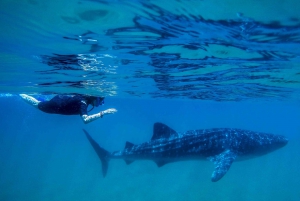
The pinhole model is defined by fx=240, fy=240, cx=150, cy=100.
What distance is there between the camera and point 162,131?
49.0 feet

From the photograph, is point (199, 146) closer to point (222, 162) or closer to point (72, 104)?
point (222, 162)

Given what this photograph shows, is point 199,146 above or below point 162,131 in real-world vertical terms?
below

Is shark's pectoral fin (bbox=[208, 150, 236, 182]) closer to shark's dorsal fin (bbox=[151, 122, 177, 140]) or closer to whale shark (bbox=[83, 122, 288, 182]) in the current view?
whale shark (bbox=[83, 122, 288, 182])

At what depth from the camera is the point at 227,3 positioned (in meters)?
6.70

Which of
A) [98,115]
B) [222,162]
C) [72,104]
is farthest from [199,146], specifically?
[72,104]

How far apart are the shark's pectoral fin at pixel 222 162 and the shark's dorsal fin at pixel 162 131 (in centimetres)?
275

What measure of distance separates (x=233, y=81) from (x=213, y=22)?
38.5 ft

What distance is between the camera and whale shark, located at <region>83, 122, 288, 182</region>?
556 inches

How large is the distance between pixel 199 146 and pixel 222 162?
5.82 ft

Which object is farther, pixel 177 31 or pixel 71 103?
pixel 71 103

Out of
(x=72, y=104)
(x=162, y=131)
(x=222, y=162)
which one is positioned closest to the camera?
(x=72, y=104)

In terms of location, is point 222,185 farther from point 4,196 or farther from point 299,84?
point 4,196

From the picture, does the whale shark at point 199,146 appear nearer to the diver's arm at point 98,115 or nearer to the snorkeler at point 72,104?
the snorkeler at point 72,104

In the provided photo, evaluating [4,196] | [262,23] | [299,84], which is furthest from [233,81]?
[4,196]
